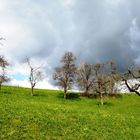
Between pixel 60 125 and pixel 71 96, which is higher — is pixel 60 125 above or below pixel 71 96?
below

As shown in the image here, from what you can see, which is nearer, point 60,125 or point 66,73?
point 60,125

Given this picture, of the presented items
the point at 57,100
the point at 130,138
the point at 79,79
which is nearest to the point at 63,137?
the point at 130,138

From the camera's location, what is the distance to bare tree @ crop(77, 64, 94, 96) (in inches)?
4515

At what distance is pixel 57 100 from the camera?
99.8 meters

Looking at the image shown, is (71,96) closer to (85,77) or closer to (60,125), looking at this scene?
(85,77)

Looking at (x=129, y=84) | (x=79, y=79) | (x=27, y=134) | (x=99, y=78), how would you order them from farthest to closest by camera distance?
(x=79, y=79) → (x=99, y=78) → (x=129, y=84) → (x=27, y=134)

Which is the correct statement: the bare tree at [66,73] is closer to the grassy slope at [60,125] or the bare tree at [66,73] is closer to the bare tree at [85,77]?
the bare tree at [85,77]

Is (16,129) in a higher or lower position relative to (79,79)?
lower

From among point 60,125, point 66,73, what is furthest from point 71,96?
point 60,125

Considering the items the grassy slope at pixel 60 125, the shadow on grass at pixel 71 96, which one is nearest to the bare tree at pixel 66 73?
the shadow on grass at pixel 71 96

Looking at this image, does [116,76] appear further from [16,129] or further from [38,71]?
[38,71]

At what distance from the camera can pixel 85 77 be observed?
392 feet

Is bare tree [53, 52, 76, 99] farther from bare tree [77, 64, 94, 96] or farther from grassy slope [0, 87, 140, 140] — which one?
grassy slope [0, 87, 140, 140]

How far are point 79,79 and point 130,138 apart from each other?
74137mm
